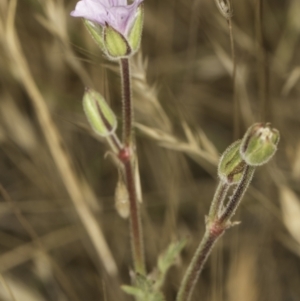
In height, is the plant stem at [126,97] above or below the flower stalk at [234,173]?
above

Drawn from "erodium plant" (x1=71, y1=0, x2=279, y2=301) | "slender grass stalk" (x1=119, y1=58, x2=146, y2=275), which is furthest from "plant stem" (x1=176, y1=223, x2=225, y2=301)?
"slender grass stalk" (x1=119, y1=58, x2=146, y2=275)

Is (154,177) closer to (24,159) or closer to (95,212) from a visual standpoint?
(95,212)

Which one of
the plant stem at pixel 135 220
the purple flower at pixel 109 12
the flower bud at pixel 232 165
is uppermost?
the purple flower at pixel 109 12

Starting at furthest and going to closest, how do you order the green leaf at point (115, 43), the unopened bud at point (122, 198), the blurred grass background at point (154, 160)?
the blurred grass background at point (154, 160) < the unopened bud at point (122, 198) < the green leaf at point (115, 43)

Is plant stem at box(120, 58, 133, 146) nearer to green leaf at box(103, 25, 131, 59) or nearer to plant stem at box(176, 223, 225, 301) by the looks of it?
green leaf at box(103, 25, 131, 59)

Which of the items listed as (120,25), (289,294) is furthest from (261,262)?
(120,25)

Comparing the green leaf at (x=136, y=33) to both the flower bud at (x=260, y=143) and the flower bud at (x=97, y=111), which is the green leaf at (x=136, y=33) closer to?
the flower bud at (x=97, y=111)

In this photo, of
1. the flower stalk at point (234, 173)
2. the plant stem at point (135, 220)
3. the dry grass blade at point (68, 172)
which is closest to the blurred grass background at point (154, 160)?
the dry grass blade at point (68, 172)

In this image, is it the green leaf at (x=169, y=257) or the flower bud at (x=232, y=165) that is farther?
the green leaf at (x=169, y=257)
